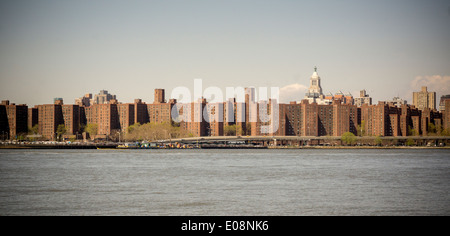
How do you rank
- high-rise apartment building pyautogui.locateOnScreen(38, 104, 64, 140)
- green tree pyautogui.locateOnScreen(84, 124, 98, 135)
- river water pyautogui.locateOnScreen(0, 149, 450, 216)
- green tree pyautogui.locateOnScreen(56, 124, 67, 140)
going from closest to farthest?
river water pyautogui.locateOnScreen(0, 149, 450, 216) < green tree pyautogui.locateOnScreen(56, 124, 67, 140) < green tree pyautogui.locateOnScreen(84, 124, 98, 135) < high-rise apartment building pyautogui.locateOnScreen(38, 104, 64, 140)

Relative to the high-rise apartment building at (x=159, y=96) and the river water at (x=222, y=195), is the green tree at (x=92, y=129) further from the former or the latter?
the river water at (x=222, y=195)

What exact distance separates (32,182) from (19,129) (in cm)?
15197

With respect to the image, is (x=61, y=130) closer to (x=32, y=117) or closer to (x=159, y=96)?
(x=32, y=117)

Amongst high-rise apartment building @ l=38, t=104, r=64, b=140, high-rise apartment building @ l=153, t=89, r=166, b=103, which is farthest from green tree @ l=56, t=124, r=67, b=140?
high-rise apartment building @ l=153, t=89, r=166, b=103

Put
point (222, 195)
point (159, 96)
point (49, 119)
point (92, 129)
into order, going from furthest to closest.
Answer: point (159, 96) < point (49, 119) < point (92, 129) < point (222, 195)

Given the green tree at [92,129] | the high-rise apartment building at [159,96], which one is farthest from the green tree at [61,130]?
the high-rise apartment building at [159,96]

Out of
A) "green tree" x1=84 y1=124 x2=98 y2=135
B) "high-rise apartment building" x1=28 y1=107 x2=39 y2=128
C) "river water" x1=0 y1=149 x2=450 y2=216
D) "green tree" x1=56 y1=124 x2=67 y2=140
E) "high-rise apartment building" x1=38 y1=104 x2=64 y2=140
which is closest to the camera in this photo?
"river water" x1=0 y1=149 x2=450 y2=216

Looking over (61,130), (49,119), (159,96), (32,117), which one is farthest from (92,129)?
(159,96)

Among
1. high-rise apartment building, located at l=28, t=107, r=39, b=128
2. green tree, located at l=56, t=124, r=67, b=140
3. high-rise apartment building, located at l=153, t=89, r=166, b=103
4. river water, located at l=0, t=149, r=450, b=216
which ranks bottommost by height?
river water, located at l=0, t=149, r=450, b=216

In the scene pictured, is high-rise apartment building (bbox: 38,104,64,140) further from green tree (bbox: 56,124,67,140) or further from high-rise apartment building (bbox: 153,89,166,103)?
high-rise apartment building (bbox: 153,89,166,103)

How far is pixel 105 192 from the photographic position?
32875 mm

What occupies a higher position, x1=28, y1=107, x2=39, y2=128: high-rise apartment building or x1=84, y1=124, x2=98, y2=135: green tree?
x1=28, y1=107, x2=39, y2=128: high-rise apartment building
